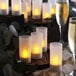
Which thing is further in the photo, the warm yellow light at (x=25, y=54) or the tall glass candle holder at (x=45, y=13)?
the tall glass candle holder at (x=45, y=13)

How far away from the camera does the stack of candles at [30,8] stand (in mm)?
1488

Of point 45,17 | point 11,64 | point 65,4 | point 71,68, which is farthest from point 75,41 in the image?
point 45,17

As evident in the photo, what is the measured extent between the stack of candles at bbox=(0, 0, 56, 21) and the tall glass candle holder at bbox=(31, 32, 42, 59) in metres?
0.42

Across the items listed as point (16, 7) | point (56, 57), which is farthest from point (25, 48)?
point (16, 7)

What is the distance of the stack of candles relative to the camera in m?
1.49

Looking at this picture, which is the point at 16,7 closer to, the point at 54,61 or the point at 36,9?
the point at 36,9

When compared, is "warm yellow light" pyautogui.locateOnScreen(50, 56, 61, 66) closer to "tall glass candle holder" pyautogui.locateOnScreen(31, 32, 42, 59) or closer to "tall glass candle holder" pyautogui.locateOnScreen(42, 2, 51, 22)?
"tall glass candle holder" pyautogui.locateOnScreen(31, 32, 42, 59)

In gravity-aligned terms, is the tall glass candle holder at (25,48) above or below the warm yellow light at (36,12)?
below

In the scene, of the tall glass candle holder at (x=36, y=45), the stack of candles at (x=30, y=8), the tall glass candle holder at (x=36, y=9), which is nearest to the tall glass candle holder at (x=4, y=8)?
the stack of candles at (x=30, y=8)

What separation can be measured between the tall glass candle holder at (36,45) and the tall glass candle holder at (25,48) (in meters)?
0.03

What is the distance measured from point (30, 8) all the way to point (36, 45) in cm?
55

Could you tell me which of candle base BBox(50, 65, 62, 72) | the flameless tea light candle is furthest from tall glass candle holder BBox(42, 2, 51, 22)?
candle base BBox(50, 65, 62, 72)

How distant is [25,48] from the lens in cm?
107

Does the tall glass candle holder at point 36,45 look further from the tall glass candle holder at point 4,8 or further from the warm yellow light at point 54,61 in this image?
the tall glass candle holder at point 4,8
